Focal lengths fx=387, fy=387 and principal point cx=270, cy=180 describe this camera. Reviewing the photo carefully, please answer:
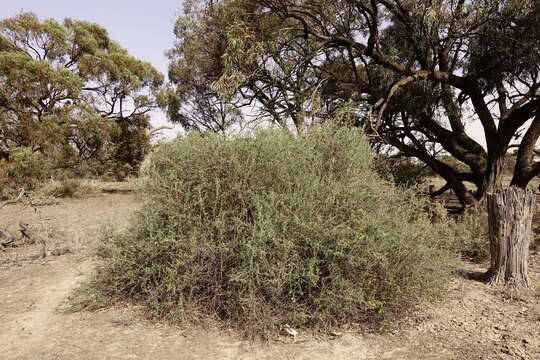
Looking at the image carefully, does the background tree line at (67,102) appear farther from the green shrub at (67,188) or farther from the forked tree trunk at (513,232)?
the forked tree trunk at (513,232)

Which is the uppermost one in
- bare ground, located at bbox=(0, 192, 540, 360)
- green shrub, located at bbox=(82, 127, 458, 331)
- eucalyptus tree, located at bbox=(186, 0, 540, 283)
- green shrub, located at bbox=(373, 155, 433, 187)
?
eucalyptus tree, located at bbox=(186, 0, 540, 283)

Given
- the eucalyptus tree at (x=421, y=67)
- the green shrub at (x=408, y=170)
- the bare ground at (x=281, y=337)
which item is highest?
the eucalyptus tree at (x=421, y=67)

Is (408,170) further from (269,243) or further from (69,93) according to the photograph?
(69,93)

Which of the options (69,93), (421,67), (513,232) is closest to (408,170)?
(421,67)

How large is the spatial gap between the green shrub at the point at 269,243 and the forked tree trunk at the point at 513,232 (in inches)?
34.6

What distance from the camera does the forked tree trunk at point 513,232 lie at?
14.6 ft

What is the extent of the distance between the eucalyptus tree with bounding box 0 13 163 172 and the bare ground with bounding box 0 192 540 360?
34.1 feet

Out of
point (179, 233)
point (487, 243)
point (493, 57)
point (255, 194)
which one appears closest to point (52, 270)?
point (179, 233)

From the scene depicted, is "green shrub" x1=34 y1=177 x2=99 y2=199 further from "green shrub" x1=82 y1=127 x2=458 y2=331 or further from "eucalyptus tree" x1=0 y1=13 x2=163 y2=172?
"green shrub" x1=82 y1=127 x2=458 y2=331

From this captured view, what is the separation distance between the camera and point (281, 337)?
3457 mm

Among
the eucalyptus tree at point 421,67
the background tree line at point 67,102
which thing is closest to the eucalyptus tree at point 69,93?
the background tree line at point 67,102

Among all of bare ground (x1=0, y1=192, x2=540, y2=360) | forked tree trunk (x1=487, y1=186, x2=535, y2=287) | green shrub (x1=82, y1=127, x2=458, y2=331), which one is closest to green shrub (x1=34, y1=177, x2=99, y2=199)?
bare ground (x1=0, y1=192, x2=540, y2=360)

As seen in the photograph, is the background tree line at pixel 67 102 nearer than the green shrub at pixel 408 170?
No

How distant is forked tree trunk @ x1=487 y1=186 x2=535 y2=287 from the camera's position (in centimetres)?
445
